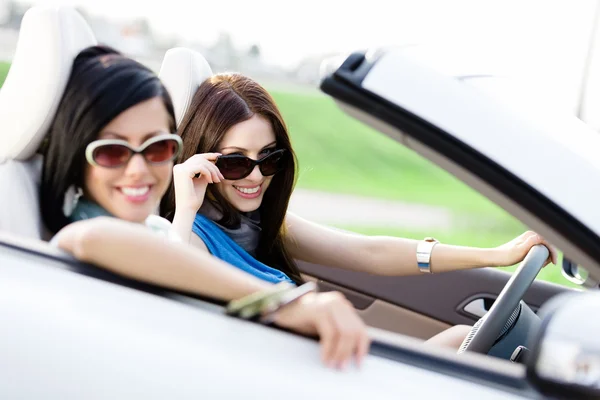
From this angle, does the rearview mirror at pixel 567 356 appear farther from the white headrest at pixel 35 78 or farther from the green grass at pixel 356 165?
the green grass at pixel 356 165

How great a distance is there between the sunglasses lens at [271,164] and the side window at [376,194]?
7.82 feet

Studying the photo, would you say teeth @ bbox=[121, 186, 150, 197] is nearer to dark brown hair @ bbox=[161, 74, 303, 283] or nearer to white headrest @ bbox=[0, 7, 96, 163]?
white headrest @ bbox=[0, 7, 96, 163]

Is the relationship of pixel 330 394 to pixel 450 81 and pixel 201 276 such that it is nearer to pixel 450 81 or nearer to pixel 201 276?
pixel 201 276

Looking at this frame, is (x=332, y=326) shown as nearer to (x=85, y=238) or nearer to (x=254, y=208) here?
(x=85, y=238)

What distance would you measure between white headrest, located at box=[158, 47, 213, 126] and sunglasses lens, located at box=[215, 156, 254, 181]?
263 mm

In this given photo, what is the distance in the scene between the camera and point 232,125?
243 cm

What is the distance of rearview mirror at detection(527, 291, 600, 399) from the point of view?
116 cm

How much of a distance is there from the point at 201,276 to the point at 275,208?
1223 mm

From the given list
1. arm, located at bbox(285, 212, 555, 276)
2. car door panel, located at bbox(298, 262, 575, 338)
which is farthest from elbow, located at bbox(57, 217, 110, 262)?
car door panel, located at bbox(298, 262, 575, 338)

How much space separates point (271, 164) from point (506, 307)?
818mm

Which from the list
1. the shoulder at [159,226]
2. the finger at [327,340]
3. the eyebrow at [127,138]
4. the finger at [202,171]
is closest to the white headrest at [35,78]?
the eyebrow at [127,138]

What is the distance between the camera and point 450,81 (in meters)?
1.42

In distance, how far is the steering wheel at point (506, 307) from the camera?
2021 millimetres

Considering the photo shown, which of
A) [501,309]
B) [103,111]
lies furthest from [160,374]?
[501,309]
